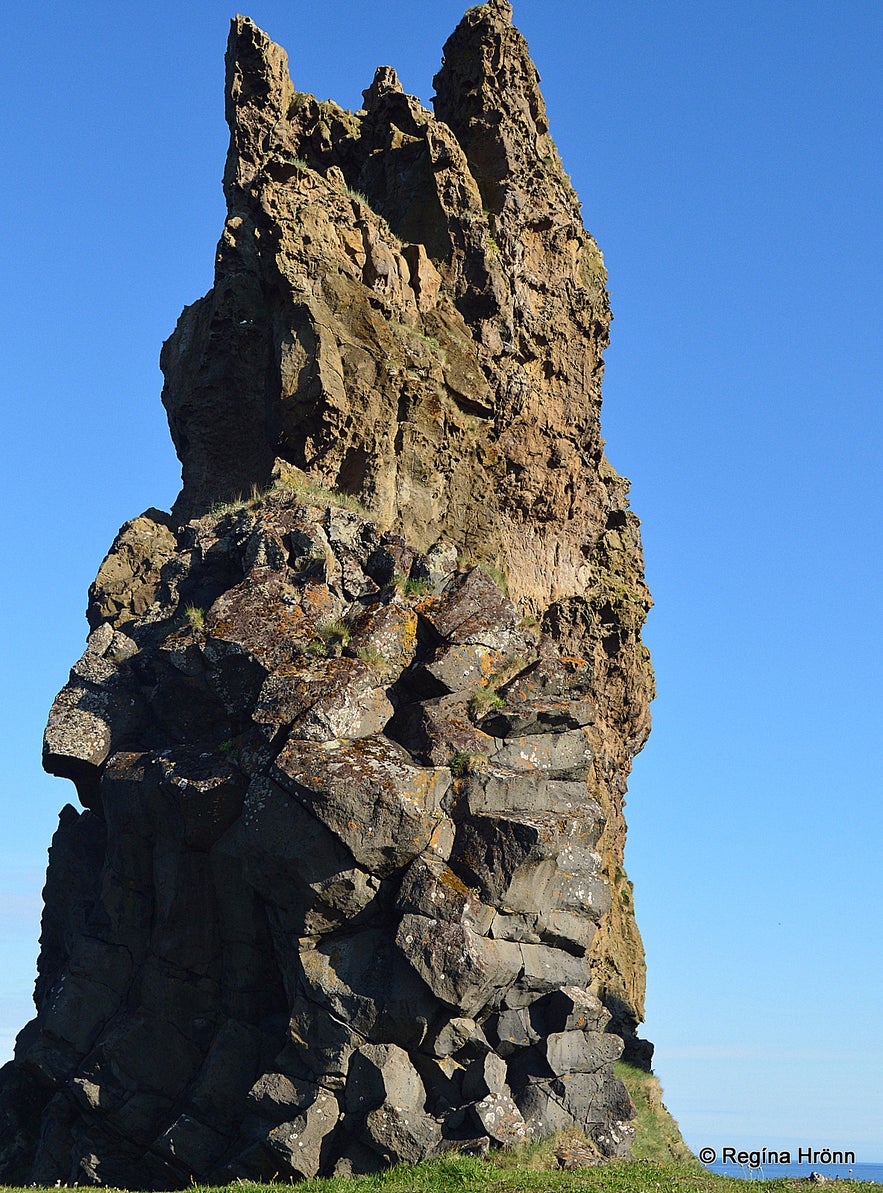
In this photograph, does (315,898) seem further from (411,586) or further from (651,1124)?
(651,1124)

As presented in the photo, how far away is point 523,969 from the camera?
20.8 m

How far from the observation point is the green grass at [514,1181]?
17578mm

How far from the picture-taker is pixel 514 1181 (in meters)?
17.9

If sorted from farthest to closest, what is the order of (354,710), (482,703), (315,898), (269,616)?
(269,616)
(482,703)
(354,710)
(315,898)

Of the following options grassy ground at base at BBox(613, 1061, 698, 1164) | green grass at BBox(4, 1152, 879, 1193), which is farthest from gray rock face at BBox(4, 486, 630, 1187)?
grassy ground at base at BBox(613, 1061, 698, 1164)

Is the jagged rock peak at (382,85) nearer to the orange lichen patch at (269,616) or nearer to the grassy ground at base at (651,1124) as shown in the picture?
the orange lichen patch at (269,616)

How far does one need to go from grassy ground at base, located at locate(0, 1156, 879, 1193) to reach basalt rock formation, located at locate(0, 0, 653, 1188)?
2.21 ft

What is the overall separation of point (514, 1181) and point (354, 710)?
25.8 ft

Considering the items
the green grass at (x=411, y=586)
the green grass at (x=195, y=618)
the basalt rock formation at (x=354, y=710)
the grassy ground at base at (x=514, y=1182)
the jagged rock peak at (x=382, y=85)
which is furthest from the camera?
the jagged rock peak at (x=382, y=85)

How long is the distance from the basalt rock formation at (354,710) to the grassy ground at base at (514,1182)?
67 centimetres

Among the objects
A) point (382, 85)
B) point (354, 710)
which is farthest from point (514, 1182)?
point (382, 85)

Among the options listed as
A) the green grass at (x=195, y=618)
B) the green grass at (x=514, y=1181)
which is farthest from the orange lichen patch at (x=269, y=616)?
the green grass at (x=514, y=1181)

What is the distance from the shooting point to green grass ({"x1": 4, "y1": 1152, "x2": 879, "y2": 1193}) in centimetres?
1758

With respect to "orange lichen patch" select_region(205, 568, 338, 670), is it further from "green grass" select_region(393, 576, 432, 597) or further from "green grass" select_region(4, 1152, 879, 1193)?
"green grass" select_region(4, 1152, 879, 1193)
